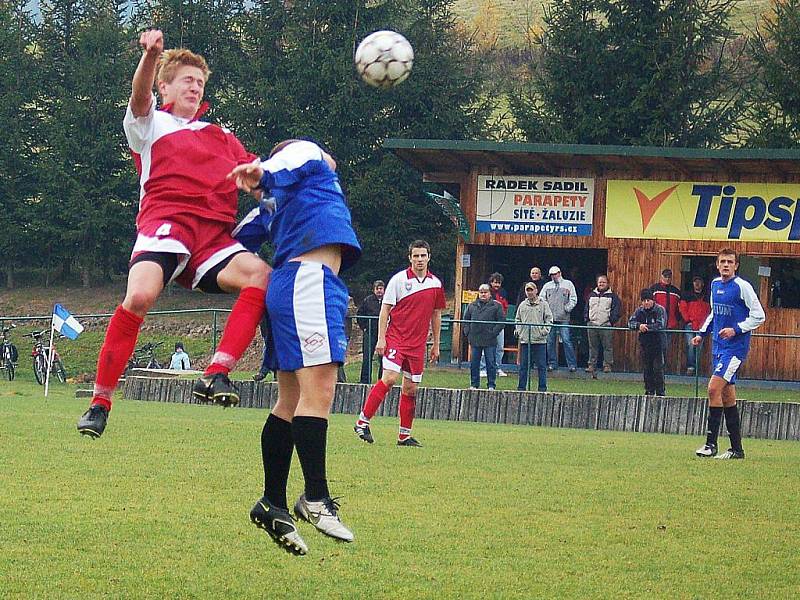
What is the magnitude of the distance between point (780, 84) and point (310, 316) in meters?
28.9

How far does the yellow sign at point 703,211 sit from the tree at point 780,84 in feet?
25.0

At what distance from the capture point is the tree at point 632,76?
3384 centimetres

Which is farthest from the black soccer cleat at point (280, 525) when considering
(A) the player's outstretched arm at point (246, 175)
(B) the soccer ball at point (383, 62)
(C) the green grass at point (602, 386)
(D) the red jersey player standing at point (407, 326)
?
(C) the green grass at point (602, 386)

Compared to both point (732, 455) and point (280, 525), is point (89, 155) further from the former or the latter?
point (280, 525)

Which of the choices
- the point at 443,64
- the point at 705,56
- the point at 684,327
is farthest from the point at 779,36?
the point at 684,327

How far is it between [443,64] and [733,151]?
15410 millimetres

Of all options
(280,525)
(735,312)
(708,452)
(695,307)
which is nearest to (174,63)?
(280,525)

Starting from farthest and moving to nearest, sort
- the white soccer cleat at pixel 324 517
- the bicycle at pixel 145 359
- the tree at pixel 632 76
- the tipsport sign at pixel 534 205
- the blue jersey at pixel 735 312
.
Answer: the tree at pixel 632 76, the bicycle at pixel 145 359, the tipsport sign at pixel 534 205, the blue jersey at pixel 735 312, the white soccer cleat at pixel 324 517

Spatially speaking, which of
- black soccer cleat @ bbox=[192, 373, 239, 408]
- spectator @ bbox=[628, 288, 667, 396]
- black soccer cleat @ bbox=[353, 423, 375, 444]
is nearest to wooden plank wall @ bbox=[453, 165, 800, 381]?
spectator @ bbox=[628, 288, 667, 396]

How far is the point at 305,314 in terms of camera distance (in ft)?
21.2

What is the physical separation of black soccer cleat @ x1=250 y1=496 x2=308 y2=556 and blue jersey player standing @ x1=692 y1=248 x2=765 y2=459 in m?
8.27

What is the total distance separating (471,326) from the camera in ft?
64.4

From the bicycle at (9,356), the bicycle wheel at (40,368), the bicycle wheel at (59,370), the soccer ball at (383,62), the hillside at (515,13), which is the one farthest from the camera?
the hillside at (515,13)

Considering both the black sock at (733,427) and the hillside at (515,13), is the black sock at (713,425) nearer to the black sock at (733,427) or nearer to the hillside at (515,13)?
the black sock at (733,427)
